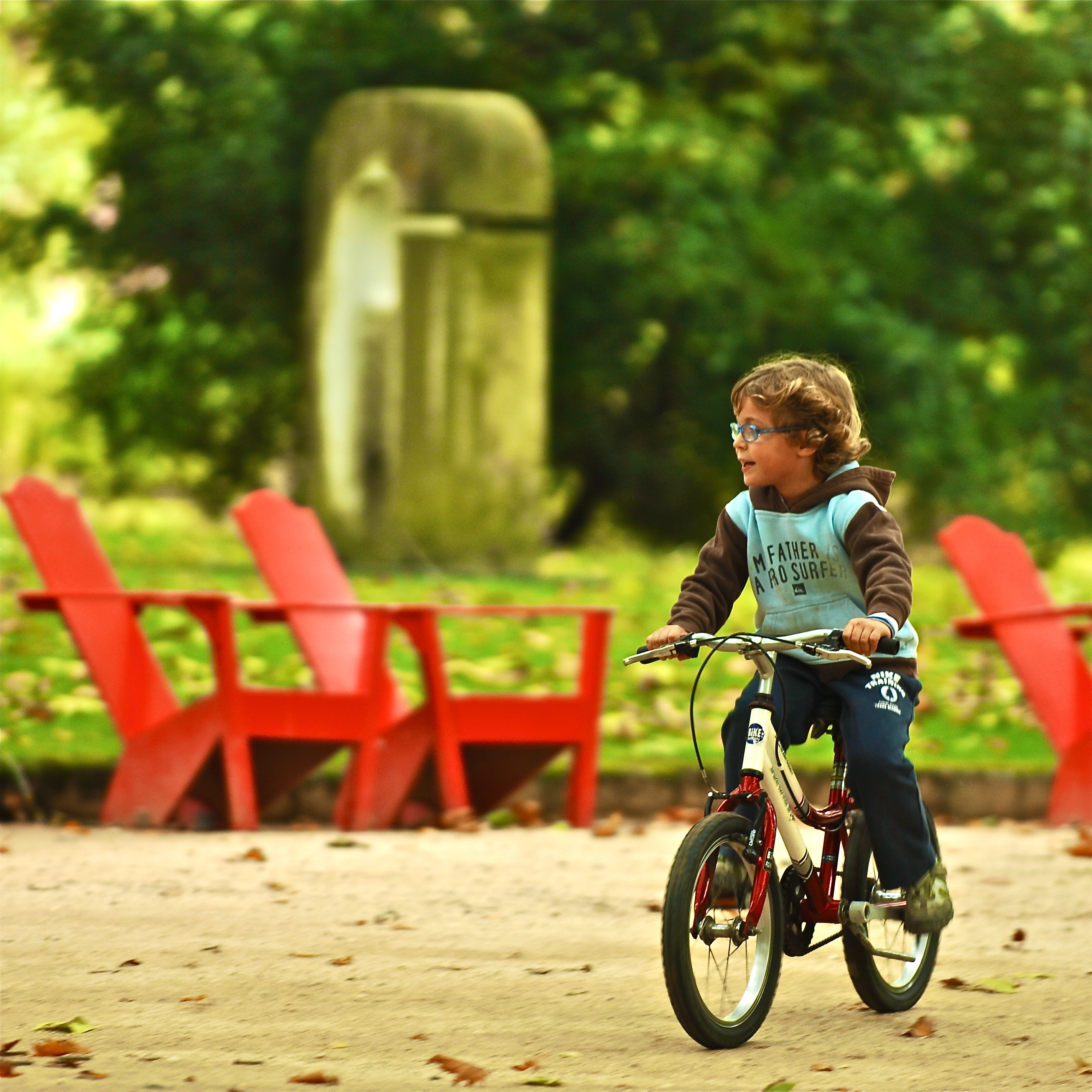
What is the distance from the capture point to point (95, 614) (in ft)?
25.7

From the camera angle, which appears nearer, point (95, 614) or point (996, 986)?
point (996, 986)

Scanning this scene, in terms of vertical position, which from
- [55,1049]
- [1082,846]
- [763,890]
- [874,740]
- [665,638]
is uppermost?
[665,638]

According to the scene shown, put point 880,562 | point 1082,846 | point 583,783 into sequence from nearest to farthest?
point 880,562 → point 1082,846 → point 583,783

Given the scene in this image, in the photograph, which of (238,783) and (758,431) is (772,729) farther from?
(238,783)

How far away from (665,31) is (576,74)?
0.87 m

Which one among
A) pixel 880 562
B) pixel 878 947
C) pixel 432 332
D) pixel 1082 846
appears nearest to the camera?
pixel 880 562

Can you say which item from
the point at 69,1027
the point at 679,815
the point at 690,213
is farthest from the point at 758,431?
the point at 690,213

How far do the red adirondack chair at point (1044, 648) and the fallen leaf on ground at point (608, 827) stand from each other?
61.6 inches

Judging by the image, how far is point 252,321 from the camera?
1608 cm

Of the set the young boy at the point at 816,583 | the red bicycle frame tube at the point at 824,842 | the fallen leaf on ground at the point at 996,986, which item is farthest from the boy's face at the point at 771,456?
the fallen leaf on ground at the point at 996,986

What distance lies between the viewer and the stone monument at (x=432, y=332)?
14.1 m

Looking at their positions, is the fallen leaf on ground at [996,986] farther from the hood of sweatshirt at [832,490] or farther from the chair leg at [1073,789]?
the chair leg at [1073,789]

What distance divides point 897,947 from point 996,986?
28 centimetres

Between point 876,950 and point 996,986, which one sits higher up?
point 876,950
